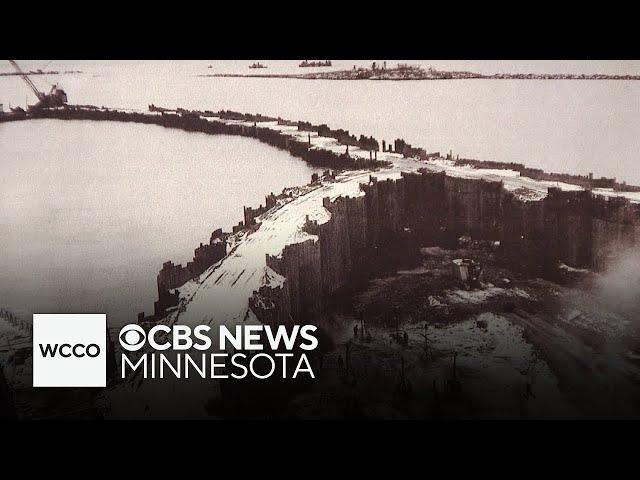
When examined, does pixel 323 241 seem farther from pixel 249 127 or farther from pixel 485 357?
pixel 485 357

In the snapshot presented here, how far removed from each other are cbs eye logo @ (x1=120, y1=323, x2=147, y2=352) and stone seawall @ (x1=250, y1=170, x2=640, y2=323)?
93 centimetres

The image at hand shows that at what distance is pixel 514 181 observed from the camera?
4961 mm

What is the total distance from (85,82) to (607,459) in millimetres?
4943

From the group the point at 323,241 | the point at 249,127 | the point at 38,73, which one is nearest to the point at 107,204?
the point at 38,73

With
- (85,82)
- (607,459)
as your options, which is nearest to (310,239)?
(85,82)

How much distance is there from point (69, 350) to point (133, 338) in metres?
0.48

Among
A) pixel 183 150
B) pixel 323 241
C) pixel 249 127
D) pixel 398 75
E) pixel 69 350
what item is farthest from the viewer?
pixel 249 127

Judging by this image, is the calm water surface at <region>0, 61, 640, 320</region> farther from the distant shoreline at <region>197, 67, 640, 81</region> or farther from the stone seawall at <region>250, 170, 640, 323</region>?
the stone seawall at <region>250, 170, 640, 323</region>

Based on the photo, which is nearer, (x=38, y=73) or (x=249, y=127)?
(x=38, y=73)

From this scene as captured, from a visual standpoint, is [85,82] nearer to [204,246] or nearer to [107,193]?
[107,193]

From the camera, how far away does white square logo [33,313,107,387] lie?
466 centimetres

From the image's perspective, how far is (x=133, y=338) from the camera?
4.73 metres

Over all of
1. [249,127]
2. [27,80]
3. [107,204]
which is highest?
[27,80]

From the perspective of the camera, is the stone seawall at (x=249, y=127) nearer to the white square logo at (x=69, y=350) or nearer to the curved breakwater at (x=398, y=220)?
the curved breakwater at (x=398, y=220)
